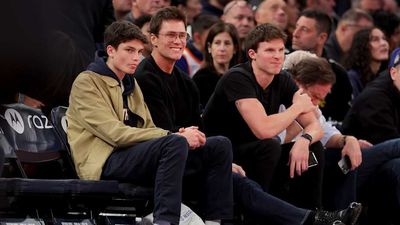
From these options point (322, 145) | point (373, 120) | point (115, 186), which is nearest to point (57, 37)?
point (115, 186)

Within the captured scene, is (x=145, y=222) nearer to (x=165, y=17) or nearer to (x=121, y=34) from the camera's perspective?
(x=121, y=34)

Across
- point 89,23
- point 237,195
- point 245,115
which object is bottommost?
point 237,195

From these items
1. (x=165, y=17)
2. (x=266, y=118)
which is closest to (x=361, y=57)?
(x=266, y=118)

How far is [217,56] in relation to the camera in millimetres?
8945

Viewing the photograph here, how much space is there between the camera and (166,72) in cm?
735

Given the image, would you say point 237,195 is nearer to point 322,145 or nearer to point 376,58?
point 322,145

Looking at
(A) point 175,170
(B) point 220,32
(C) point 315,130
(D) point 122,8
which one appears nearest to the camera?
(A) point 175,170

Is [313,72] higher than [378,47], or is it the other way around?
[313,72]

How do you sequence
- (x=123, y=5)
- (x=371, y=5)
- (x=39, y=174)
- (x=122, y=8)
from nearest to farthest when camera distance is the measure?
(x=39, y=174), (x=123, y=5), (x=122, y=8), (x=371, y=5)

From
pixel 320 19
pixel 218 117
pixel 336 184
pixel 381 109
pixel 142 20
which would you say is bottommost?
pixel 336 184

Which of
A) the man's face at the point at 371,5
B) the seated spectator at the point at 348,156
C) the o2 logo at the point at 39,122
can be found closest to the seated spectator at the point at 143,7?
the seated spectator at the point at 348,156

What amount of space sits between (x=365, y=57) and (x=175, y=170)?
4422mm

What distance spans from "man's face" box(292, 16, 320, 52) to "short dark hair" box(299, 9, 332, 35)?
0.06 metres

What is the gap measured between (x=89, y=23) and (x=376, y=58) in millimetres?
3556
